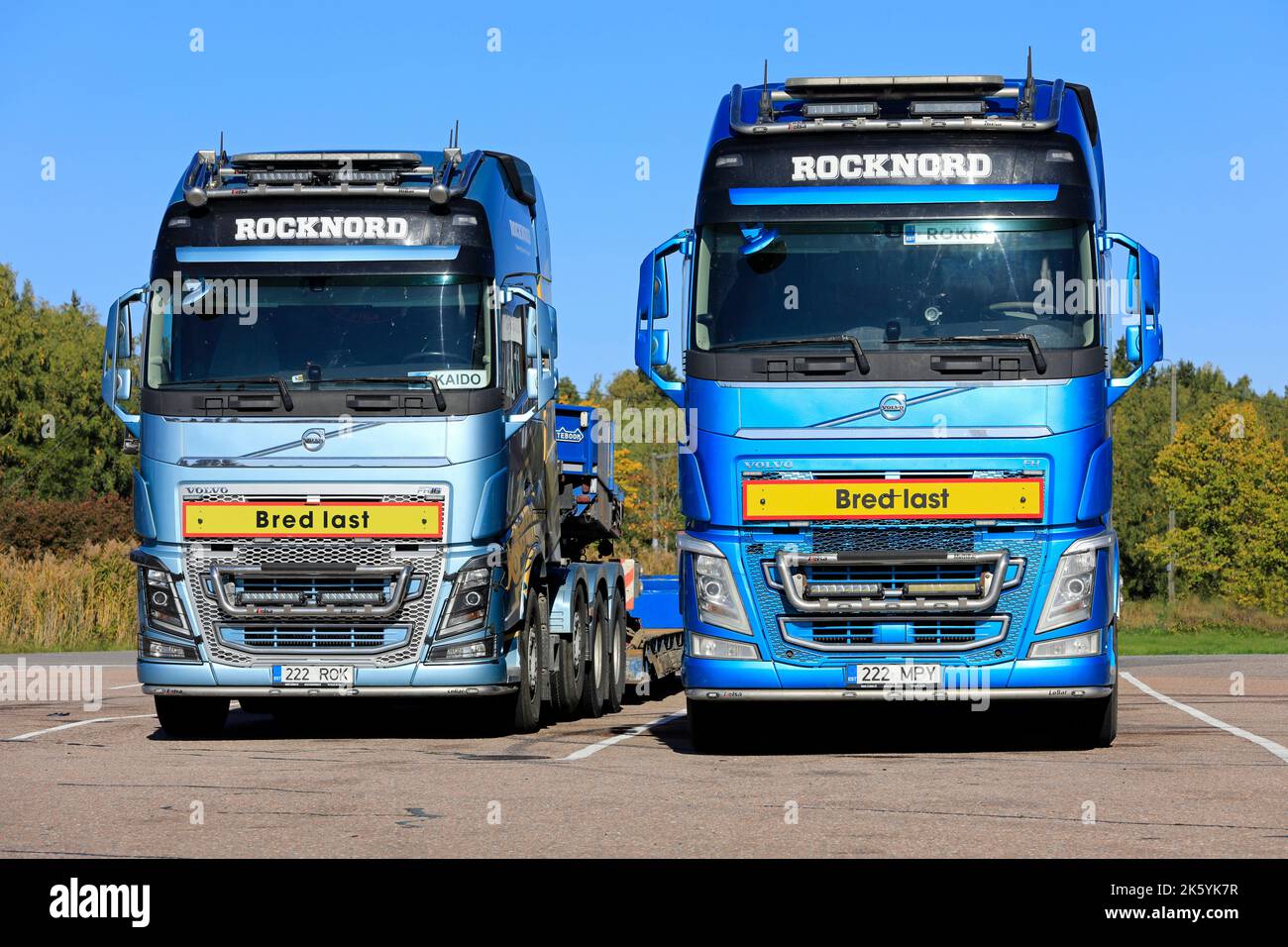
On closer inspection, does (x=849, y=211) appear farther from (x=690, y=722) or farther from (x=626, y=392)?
(x=626, y=392)

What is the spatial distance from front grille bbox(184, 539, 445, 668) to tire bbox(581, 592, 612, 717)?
4.01 metres

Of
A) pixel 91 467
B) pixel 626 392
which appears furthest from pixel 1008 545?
pixel 626 392

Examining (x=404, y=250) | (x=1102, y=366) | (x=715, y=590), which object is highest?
(x=404, y=250)

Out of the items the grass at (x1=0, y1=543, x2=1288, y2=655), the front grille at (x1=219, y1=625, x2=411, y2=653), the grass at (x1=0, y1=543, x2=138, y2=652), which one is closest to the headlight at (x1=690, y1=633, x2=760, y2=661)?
the front grille at (x1=219, y1=625, x2=411, y2=653)

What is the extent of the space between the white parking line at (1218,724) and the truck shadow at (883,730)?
138cm

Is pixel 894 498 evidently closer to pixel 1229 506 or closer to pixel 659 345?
pixel 659 345

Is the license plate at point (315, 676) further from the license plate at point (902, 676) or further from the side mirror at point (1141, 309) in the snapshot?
the side mirror at point (1141, 309)

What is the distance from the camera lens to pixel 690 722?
13422 millimetres

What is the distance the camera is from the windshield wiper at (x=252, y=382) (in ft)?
45.4

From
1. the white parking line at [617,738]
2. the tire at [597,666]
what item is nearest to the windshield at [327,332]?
the white parking line at [617,738]

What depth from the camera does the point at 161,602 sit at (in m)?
14.1

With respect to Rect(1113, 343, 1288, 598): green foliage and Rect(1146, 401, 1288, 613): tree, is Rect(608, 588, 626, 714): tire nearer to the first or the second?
Rect(1146, 401, 1288, 613): tree

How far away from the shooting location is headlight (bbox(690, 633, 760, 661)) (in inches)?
495
